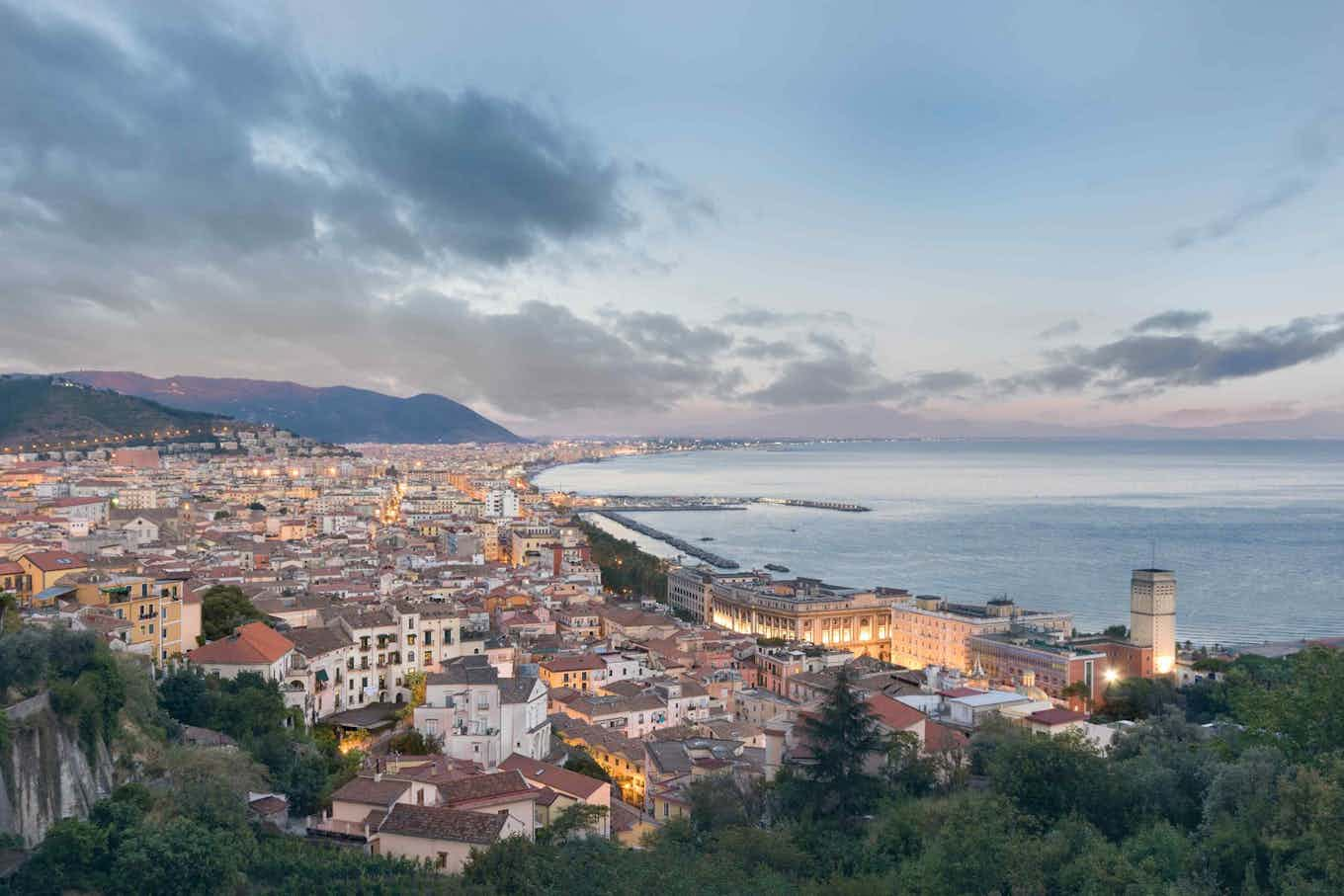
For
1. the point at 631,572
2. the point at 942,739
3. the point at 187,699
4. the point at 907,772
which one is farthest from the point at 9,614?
the point at 631,572

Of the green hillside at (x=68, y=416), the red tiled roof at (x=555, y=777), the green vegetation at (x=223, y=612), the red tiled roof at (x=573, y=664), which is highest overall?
the green hillside at (x=68, y=416)

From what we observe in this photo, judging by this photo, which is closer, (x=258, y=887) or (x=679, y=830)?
(x=258, y=887)

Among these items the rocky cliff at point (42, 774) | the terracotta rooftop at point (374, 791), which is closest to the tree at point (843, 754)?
the terracotta rooftop at point (374, 791)

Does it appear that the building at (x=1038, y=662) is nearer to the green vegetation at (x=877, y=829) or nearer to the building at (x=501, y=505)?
the green vegetation at (x=877, y=829)

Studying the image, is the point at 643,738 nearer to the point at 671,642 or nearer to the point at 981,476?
the point at 671,642

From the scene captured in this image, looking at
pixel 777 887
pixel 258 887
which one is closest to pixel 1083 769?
pixel 777 887

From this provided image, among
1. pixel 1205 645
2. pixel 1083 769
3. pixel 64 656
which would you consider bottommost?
pixel 1205 645
